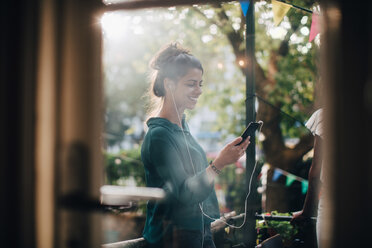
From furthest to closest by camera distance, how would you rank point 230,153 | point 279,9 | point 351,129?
point 279,9 → point 230,153 → point 351,129

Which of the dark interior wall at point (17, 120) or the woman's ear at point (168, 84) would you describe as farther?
the woman's ear at point (168, 84)

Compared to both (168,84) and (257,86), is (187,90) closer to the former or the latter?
(168,84)

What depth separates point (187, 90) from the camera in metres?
2.14

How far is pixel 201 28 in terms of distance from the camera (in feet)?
24.1

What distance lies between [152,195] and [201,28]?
6.55 m

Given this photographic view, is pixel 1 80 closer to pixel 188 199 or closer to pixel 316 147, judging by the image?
pixel 188 199

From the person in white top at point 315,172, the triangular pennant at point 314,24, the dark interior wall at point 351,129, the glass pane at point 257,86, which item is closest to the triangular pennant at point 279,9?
the triangular pennant at point 314,24

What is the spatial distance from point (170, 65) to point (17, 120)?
1.42 meters

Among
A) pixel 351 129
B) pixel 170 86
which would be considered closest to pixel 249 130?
pixel 170 86

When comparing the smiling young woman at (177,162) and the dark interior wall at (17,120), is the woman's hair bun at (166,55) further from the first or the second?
the dark interior wall at (17,120)

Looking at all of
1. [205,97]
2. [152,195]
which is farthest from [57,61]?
[205,97]

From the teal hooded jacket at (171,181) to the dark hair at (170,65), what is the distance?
32 cm

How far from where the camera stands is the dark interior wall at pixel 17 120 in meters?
0.85

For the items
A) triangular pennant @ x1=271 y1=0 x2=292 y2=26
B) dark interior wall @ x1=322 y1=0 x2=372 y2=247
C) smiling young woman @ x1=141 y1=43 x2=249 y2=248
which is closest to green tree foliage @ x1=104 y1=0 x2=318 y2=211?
triangular pennant @ x1=271 y1=0 x2=292 y2=26
